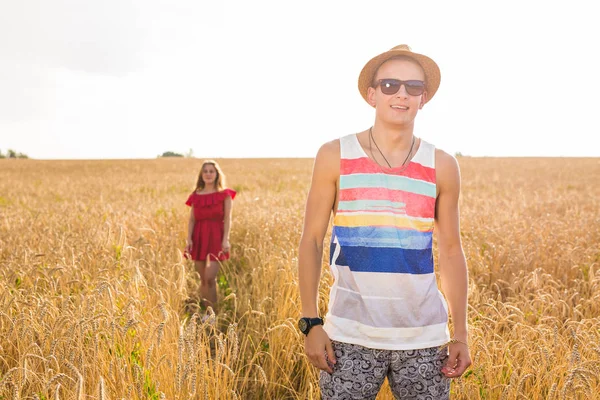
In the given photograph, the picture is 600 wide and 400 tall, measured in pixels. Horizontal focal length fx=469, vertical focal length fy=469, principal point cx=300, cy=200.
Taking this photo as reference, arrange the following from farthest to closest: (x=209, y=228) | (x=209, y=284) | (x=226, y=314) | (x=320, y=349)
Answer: (x=209, y=228) < (x=209, y=284) < (x=226, y=314) < (x=320, y=349)

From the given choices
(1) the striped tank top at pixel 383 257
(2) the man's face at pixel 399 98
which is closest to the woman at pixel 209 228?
(1) the striped tank top at pixel 383 257

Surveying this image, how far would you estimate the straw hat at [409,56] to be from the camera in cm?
194

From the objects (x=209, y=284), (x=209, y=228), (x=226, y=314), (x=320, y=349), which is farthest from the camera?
(x=209, y=228)

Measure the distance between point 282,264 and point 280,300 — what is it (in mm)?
749

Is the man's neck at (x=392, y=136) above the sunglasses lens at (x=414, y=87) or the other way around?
the other way around

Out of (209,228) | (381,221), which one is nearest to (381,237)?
(381,221)

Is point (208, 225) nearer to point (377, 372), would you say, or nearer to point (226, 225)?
point (226, 225)

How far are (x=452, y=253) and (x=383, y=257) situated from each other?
1.25 feet

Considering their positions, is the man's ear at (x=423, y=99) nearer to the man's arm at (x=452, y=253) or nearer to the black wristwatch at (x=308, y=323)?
the man's arm at (x=452, y=253)

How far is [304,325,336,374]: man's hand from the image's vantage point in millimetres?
1809

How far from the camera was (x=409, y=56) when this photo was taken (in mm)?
1966

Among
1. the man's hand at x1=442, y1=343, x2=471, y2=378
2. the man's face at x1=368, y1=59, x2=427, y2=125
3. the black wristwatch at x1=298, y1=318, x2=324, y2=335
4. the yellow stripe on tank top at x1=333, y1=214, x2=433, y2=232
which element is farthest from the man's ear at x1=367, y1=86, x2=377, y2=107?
the man's hand at x1=442, y1=343, x2=471, y2=378

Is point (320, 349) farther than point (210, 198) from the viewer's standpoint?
No

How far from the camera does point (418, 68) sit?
6.39ft
